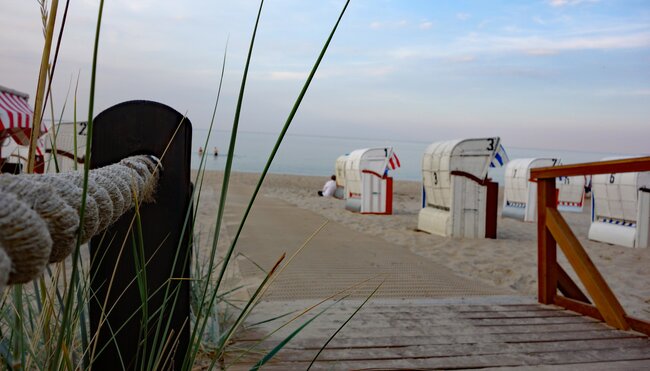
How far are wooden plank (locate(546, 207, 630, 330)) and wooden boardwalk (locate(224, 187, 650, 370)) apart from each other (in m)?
0.09

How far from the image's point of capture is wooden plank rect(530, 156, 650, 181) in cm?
313

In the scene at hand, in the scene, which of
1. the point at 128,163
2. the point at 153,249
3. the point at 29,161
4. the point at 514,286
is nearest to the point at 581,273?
the point at 514,286

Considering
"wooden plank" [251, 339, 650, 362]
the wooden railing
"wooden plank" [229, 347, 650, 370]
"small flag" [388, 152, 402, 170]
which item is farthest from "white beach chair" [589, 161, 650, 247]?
"wooden plank" [229, 347, 650, 370]

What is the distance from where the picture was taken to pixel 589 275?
3574mm

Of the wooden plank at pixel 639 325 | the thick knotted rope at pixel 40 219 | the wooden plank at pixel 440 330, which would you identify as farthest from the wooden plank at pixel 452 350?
the thick knotted rope at pixel 40 219

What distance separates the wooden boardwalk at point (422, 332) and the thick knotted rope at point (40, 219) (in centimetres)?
70

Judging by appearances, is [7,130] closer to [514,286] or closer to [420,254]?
[514,286]

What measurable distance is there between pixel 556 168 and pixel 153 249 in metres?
2.84

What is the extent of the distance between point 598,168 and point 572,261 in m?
0.64

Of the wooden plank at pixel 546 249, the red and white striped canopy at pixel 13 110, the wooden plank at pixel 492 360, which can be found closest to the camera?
the wooden plank at pixel 492 360

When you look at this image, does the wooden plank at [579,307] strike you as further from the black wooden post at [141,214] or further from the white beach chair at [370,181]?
the white beach chair at [370,181]

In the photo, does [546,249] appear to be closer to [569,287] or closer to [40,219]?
[569,287]

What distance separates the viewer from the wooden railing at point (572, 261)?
3361 millimetres

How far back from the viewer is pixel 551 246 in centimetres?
394
